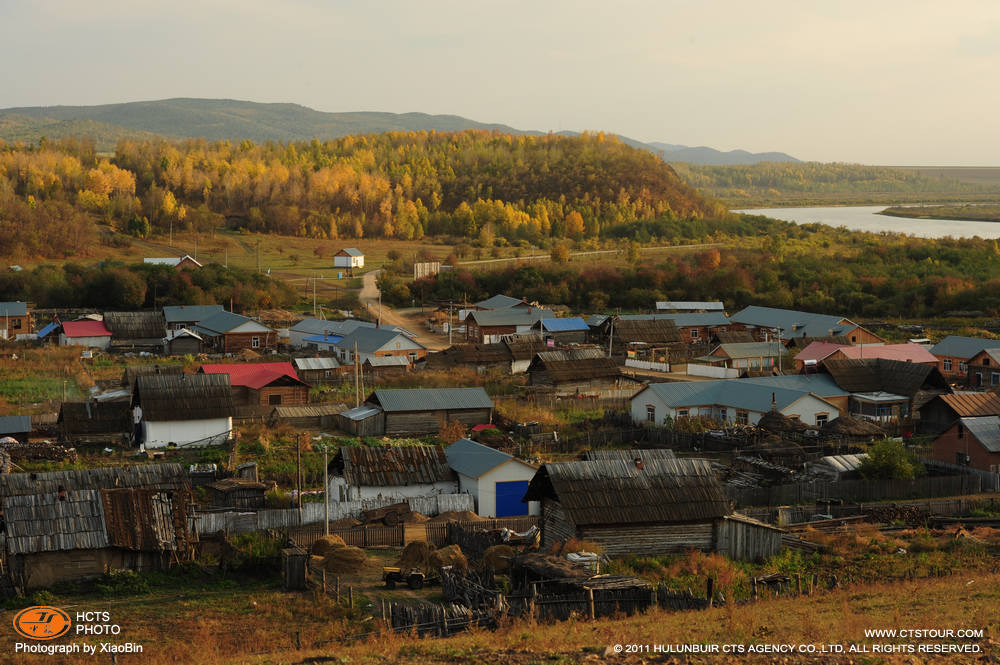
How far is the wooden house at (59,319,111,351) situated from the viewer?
4425 cm

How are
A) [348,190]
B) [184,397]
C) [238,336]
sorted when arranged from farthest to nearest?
[348,190] → [238,336] → [184,397]

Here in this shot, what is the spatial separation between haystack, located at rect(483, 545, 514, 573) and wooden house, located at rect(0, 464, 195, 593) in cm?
456

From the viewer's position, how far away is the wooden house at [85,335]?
44250 mm

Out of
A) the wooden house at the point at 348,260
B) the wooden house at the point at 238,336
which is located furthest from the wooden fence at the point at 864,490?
the wooden house at the point at 348,260

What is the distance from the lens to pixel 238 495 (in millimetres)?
19531

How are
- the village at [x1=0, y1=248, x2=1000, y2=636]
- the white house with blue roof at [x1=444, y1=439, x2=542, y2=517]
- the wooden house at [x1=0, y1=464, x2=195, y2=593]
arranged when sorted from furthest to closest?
the white house with blue roof at [x1=444, y1=439, x2=542, y2=517] < the village at [x1=0, y1=248, x2=1000, y2=636] < the wooden house at [x1=0, y1=464, x2=195, y2=593]

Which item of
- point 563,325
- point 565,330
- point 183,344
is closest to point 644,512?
point 565,330

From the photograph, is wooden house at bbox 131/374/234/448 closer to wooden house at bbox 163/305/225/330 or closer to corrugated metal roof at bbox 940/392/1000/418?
corrugated metal roof at bbox 940/392/1000/418

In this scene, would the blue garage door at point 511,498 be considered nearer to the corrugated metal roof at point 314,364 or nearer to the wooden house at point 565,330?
the corrugated metal roof at point 314,364

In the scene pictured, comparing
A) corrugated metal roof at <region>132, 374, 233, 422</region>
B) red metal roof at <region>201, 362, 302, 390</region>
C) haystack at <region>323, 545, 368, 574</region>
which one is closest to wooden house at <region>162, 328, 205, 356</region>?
red metal roof at <region>201, 362, 302, 390</region>

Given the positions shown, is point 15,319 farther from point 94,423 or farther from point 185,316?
point 94,423

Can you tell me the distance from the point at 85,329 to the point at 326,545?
33120 millimetres

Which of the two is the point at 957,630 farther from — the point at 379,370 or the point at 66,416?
the point at 379,370

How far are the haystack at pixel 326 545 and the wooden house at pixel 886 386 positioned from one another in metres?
17.3
